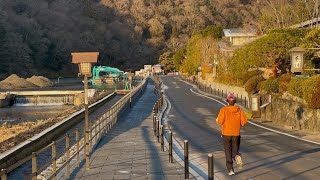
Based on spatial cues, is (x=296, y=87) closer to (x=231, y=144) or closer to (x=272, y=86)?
(x=272, y=86)

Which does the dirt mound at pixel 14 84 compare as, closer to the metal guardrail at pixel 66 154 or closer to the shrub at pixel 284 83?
the metal guardrail at pixel 66 154

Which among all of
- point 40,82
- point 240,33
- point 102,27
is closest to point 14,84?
point 40,82

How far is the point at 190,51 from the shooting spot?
91188 millimetres

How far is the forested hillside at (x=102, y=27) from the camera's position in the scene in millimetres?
122625

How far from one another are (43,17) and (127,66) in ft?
104

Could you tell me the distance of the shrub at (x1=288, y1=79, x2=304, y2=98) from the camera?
914 inches

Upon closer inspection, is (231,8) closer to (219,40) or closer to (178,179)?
(219,40)

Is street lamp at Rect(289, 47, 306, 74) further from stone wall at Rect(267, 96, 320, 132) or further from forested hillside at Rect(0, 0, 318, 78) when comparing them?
forested hillside at Rect(0, 0, 318, 78)

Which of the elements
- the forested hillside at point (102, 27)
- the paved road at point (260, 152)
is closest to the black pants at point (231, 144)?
the paved road at point (260, 152)

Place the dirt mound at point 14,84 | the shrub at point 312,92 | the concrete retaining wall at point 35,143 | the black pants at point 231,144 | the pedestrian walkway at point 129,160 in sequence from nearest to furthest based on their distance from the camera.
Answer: the black pants at point 231,144 < the pedestrian walkway at point 129,160 < the concrete retaining wall at point 35,143 < the shrub at point 312,92 < the dirt mound at point 14,84

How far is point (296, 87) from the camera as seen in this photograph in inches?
931

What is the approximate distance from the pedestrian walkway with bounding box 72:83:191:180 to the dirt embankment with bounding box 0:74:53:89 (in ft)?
254

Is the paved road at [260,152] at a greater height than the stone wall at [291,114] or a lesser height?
lesser

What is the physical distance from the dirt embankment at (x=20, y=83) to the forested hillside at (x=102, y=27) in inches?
493
